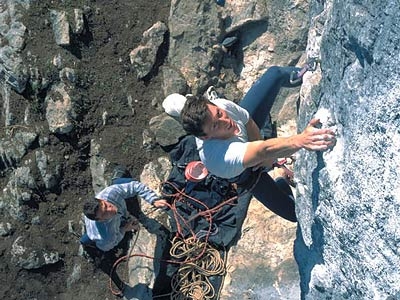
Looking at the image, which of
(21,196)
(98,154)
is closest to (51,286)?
(21,196)

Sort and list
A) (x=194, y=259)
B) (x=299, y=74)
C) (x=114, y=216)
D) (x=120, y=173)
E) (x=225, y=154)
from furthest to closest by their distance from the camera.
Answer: (x=120, y=173) → (x=194, y=259) → (x=114, y=216) → (x=299, y=74) → (x=225, y=154)

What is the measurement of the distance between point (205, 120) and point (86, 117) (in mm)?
2956

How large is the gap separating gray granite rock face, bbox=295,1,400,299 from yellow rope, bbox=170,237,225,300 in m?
1.79

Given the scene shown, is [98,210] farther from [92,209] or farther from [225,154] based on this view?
[225,154]

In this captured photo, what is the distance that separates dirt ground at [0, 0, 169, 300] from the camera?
247 inches

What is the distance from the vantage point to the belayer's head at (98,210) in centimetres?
491

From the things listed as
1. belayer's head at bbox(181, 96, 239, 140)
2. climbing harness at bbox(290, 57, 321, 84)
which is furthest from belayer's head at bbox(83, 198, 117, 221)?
climbing harness at bbox(290, 57, 321, 84)

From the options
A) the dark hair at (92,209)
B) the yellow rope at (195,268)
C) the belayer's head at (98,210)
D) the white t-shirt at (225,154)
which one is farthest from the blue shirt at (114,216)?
the white t-shirt at (225,154)

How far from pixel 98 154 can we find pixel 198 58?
155 centimetres

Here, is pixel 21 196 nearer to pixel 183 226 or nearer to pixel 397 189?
pixel 183 226

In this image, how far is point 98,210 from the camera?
4.95 m

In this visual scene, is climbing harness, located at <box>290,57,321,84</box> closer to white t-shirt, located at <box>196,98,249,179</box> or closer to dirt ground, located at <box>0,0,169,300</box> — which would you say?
white t-shirt, located at <box>196,98,249,179</box>

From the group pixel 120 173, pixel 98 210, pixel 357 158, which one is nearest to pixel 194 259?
pixel 120 173

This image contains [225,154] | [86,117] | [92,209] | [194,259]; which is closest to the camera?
[225,154]
